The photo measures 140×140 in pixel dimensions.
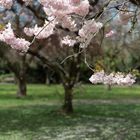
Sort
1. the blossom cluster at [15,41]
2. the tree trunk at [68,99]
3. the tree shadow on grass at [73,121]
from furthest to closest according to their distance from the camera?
the tree trunk at [68,99] < the tree shadow on grass at [73,121] < the blossom cluster at [15,41]

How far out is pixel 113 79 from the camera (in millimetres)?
7902

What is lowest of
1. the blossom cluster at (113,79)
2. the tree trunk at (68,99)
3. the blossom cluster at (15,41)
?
the tree trunk at (68,99)

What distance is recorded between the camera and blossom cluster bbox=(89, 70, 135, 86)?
772cm

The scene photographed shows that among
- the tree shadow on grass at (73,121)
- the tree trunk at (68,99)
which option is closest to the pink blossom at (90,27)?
the tree shadow on grass at (73,121)

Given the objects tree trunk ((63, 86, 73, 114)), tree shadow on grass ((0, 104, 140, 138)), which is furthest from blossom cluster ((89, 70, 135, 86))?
tree trunk ((63, 86, 73, 114))

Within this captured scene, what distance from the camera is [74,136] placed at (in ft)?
42.7

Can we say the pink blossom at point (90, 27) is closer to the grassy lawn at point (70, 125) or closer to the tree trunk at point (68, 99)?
the grassy lawn at point (70, 125)

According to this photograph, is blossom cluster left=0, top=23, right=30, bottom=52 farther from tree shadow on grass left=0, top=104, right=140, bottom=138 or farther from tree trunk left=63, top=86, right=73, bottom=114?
tree trunk left=63, top=86, right=73, bottom=114

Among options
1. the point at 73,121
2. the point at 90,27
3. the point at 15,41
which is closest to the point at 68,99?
the point at 73,121

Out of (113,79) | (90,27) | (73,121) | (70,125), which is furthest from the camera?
(73,121)

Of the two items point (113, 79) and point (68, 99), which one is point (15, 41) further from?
point (68, 99)

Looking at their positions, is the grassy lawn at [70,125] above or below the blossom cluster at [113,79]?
below

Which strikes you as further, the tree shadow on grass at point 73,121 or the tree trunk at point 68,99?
the tree trunk at point 68,99

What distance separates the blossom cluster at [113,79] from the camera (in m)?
7.72
